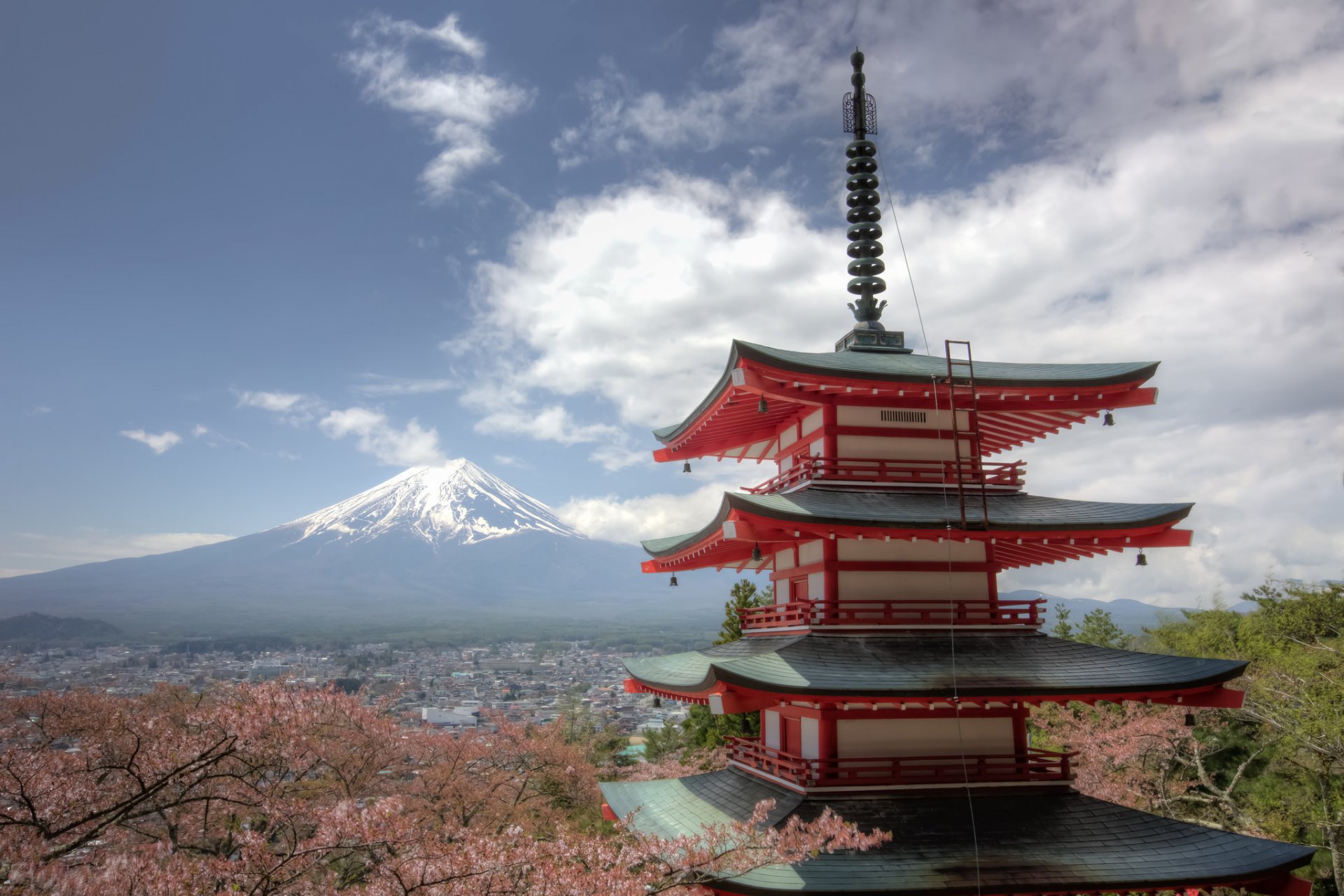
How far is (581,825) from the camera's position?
76.5 ft

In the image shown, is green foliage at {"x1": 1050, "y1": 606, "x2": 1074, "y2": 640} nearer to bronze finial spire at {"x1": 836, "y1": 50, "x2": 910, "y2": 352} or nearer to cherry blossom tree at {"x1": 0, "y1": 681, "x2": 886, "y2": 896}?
bronze finial spire at {"x1": 836, "y1": 50, "x2": 910, "y2": 352}

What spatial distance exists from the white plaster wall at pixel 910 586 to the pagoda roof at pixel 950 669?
56 centimetres

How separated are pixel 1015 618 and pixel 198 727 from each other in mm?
10053

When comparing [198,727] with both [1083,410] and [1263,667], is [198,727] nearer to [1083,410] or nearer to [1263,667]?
[1083,410]

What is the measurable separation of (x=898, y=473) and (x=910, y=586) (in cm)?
160

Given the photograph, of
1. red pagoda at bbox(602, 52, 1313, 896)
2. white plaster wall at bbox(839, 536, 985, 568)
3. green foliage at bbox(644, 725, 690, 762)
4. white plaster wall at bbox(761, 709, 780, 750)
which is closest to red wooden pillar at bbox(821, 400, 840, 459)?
red pagoda at bbox(602, 52, 1313, 896)

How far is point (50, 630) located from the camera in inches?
2179

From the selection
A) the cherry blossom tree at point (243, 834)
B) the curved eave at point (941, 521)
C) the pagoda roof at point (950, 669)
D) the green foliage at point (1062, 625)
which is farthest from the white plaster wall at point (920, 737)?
the green foliage at point (1062, 625)

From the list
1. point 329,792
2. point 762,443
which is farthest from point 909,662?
point 329,792

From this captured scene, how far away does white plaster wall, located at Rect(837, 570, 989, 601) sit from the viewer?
1080 centimetres

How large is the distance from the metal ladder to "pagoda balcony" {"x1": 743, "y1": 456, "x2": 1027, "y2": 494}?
22 millimetres

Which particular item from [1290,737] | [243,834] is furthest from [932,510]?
[1290,737]

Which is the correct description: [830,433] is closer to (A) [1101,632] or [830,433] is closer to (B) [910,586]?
(B) [910,586]

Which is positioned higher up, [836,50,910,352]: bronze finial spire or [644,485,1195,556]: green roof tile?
[836,50,910,352]: bronze finial spire
